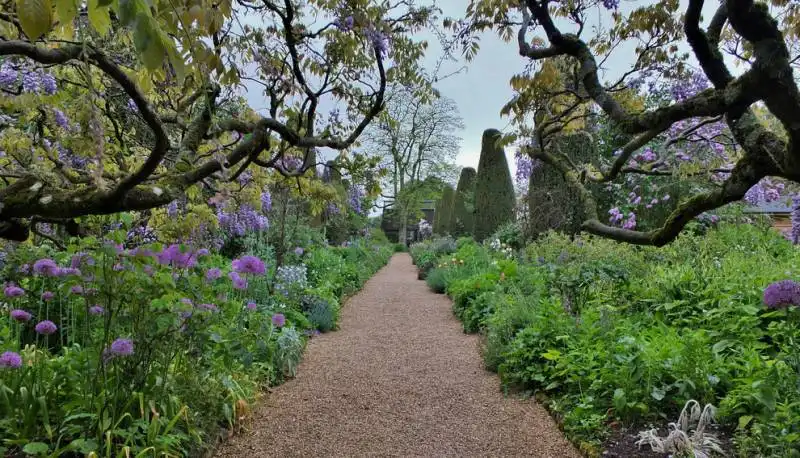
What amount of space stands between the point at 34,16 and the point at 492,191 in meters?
14.3

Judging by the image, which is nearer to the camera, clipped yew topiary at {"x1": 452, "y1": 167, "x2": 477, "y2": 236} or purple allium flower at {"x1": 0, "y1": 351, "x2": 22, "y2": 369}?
purple allium flower at {"x1": 0, "y1": 351, "x2": 22, "y2": 369}

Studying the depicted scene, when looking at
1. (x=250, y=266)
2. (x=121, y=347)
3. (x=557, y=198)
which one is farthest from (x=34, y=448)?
(x=557, y=198)

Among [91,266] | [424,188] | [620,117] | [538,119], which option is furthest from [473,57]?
[424,188]

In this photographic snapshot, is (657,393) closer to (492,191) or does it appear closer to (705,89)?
(705,89)

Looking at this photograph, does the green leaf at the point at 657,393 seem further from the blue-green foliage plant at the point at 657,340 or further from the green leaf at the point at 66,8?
the green leaf at the point at 66,8

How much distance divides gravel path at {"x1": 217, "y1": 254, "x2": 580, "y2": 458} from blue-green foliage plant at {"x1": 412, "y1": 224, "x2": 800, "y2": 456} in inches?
10.8

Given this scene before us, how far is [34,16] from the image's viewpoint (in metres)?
0.72

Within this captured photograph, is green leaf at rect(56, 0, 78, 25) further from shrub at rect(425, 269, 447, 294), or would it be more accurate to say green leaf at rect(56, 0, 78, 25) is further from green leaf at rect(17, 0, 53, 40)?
shrub at rect(425, 269, 447, 294)

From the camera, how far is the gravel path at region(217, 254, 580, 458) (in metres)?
3.15

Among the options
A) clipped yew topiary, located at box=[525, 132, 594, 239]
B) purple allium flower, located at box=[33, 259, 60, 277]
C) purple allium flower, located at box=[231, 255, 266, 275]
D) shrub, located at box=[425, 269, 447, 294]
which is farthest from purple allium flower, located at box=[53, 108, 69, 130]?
clipped yew topiary, located at box=[525, 132, 594, 239]

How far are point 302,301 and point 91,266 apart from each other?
4486 millimetres

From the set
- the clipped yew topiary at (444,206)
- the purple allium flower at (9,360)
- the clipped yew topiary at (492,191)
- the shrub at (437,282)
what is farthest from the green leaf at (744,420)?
the clipped yew topiary at (444,206)

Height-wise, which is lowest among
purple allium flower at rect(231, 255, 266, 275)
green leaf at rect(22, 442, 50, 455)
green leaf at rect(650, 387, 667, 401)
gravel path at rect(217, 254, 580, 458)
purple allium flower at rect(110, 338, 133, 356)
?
gravel path at rect(217, 254, 580, 458)

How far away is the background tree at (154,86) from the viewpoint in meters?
0.94
